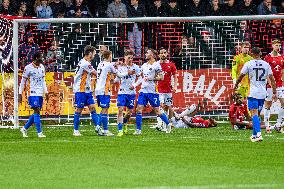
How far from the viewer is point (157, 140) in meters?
23.9

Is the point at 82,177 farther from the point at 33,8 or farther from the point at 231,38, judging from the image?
the point at 33,8

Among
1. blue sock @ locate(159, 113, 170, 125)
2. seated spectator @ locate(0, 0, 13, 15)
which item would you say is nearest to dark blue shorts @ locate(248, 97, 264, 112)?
blue sock @ locate(159, 113, 170, 125)

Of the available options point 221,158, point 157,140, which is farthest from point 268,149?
point 157,140

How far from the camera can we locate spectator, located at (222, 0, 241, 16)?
113 feet

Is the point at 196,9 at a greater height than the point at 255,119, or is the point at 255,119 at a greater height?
the point at 196,9

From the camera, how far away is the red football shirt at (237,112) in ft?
92.6

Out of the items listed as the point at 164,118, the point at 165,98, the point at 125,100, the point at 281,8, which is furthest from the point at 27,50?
the point at 281,8

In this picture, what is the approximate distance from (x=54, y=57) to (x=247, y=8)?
7.96 m

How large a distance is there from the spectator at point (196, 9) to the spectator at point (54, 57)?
5.95 metres

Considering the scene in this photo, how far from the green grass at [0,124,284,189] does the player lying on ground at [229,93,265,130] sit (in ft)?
5.92

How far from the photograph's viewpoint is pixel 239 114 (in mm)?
28469

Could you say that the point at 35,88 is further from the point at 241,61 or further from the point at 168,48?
the point at 168,48

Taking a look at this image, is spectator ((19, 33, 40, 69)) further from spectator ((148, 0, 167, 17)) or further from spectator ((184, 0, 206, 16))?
spectator ((184, 0, 206, 16))

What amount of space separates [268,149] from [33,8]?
14.4 meters
